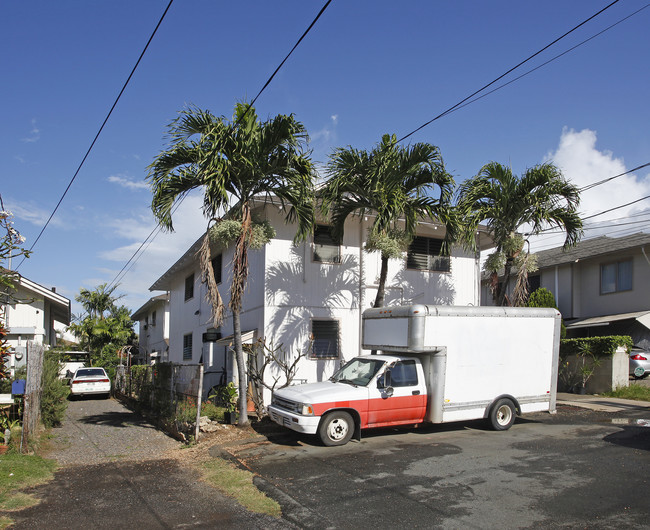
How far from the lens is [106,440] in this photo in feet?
38.3

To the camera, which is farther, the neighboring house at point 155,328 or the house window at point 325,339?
the neighboring house at point 155,328

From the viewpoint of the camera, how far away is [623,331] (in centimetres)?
2170

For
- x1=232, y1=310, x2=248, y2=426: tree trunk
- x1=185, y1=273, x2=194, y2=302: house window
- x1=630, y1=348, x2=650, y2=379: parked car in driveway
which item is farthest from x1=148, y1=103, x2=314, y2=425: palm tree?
x1=630, y1=348, x2=650, y2=379: parked car in driveway

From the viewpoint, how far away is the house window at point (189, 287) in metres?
22.3

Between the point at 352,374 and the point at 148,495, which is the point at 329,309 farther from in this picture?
the point at 148,495

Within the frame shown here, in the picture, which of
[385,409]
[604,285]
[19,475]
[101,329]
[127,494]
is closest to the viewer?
[127,494]

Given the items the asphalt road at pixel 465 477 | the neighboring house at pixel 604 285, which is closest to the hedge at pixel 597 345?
the neighboring house at pixel 604 285

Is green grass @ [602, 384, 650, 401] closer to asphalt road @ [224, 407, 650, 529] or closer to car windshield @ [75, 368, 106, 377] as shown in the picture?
asphalt road @ [224, 407, 650, 529]

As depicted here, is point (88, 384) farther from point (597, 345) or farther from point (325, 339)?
point (597, 345)

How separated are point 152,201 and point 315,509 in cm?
761

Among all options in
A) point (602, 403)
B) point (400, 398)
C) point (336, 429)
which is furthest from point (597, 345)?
point (336, 429)

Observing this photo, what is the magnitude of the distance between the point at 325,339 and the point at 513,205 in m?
6.29

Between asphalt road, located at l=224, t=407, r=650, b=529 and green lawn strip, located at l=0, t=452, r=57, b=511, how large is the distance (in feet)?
9.90

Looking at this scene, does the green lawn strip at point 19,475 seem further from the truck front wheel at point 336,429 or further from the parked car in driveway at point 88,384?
the parked car in driveway at point 88,384
